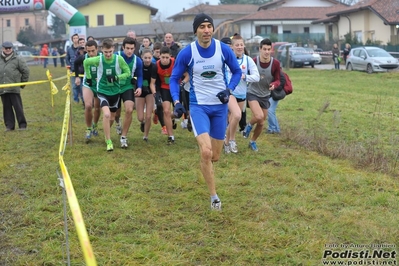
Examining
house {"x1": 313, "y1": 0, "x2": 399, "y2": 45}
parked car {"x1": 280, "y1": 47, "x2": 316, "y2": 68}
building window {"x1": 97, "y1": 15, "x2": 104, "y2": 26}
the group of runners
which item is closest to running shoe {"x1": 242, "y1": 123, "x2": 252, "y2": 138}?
the group of runners

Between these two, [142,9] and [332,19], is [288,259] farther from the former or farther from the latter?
[142,9]

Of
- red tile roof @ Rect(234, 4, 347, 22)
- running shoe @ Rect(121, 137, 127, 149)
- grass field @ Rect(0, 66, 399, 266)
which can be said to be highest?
red tile roof @ Rect(234, 4, 347, 22)

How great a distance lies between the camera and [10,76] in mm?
12867

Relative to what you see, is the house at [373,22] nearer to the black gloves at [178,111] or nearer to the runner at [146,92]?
the runner at [146,92]

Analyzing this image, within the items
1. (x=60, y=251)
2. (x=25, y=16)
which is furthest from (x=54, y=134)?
(x=25, y=16)

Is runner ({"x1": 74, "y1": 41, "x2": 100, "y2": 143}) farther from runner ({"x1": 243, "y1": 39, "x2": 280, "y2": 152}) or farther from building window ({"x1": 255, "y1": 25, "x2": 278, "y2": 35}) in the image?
building window ({"x1": 255, "y1": 25, "x2": 278, "y2": 35})

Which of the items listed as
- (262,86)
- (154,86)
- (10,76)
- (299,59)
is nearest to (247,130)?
(262,86)

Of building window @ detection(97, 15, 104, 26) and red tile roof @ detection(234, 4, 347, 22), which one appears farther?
building window @ detection(97, 15, 104, 26)

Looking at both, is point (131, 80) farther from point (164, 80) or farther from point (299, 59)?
point (299, 59)

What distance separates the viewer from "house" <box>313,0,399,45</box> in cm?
4959

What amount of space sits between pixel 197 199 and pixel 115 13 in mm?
78156

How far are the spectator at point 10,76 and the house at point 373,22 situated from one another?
39.0 m

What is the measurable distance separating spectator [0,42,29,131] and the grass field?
0.76 meters

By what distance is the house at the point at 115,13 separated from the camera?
81.9 meters
